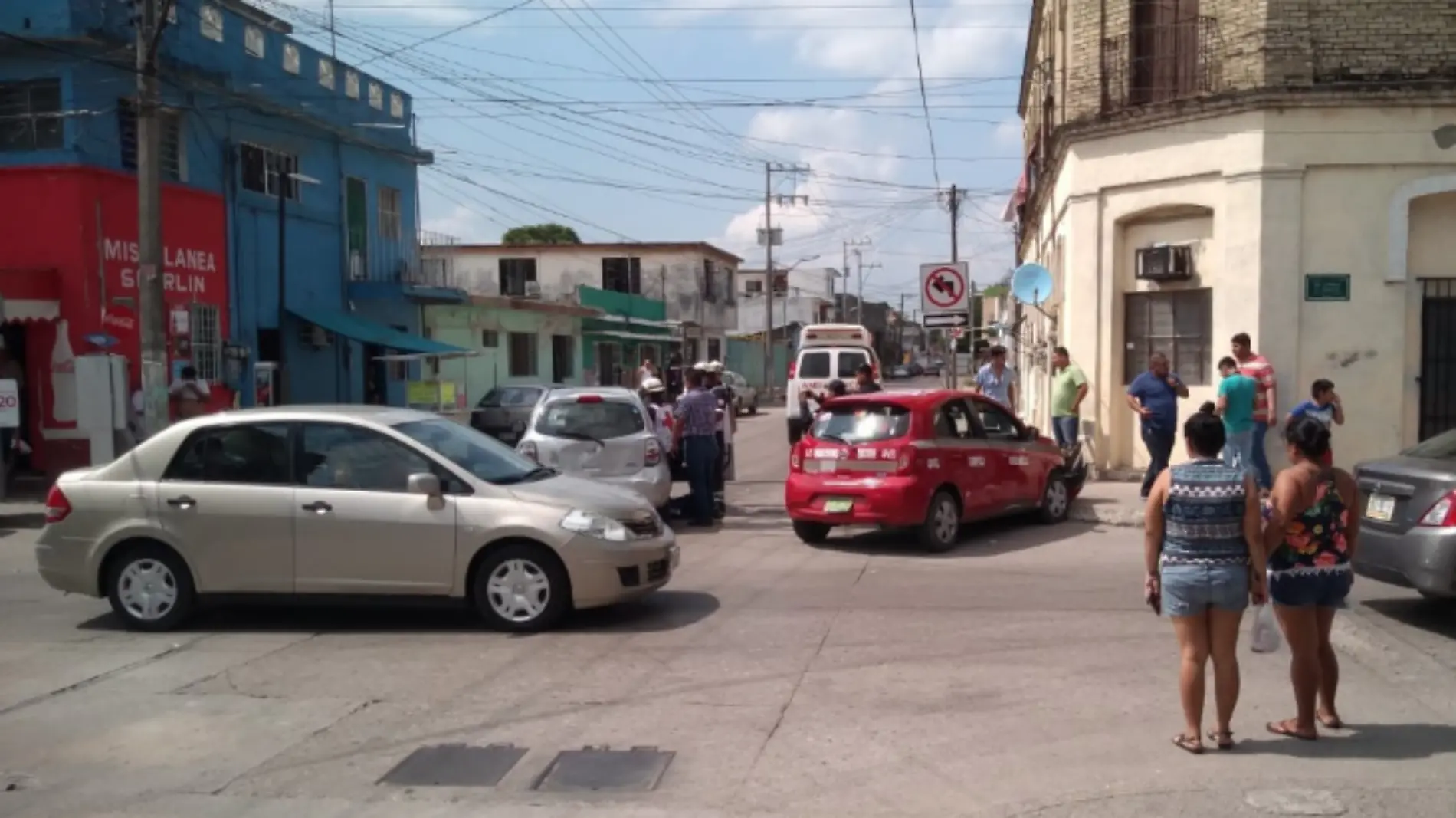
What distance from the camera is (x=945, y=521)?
12.3 meters

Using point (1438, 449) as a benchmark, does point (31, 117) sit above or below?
above

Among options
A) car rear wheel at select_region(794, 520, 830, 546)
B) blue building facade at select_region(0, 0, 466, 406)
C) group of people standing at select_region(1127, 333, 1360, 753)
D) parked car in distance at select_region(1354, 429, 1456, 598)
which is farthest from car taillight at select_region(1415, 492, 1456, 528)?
blue building facade at select_region(0, 0, 466, 406)

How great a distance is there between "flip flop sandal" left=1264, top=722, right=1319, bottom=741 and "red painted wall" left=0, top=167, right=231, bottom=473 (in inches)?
693

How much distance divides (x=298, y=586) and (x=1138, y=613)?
236 inches

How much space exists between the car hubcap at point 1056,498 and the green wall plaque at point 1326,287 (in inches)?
159

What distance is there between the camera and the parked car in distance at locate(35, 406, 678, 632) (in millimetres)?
8672

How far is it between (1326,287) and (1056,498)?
4.45 m

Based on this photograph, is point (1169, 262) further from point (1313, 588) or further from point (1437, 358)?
point (1313, 588)

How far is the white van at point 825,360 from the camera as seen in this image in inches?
991

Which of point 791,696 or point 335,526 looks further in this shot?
point 335,526

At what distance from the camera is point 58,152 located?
1900 cm

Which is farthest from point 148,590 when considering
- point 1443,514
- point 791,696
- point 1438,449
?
point 1438,449

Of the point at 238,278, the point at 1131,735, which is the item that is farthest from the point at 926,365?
the point at 1131,735

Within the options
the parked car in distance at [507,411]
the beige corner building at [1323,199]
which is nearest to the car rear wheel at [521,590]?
the beige corner building at [1323,199]
